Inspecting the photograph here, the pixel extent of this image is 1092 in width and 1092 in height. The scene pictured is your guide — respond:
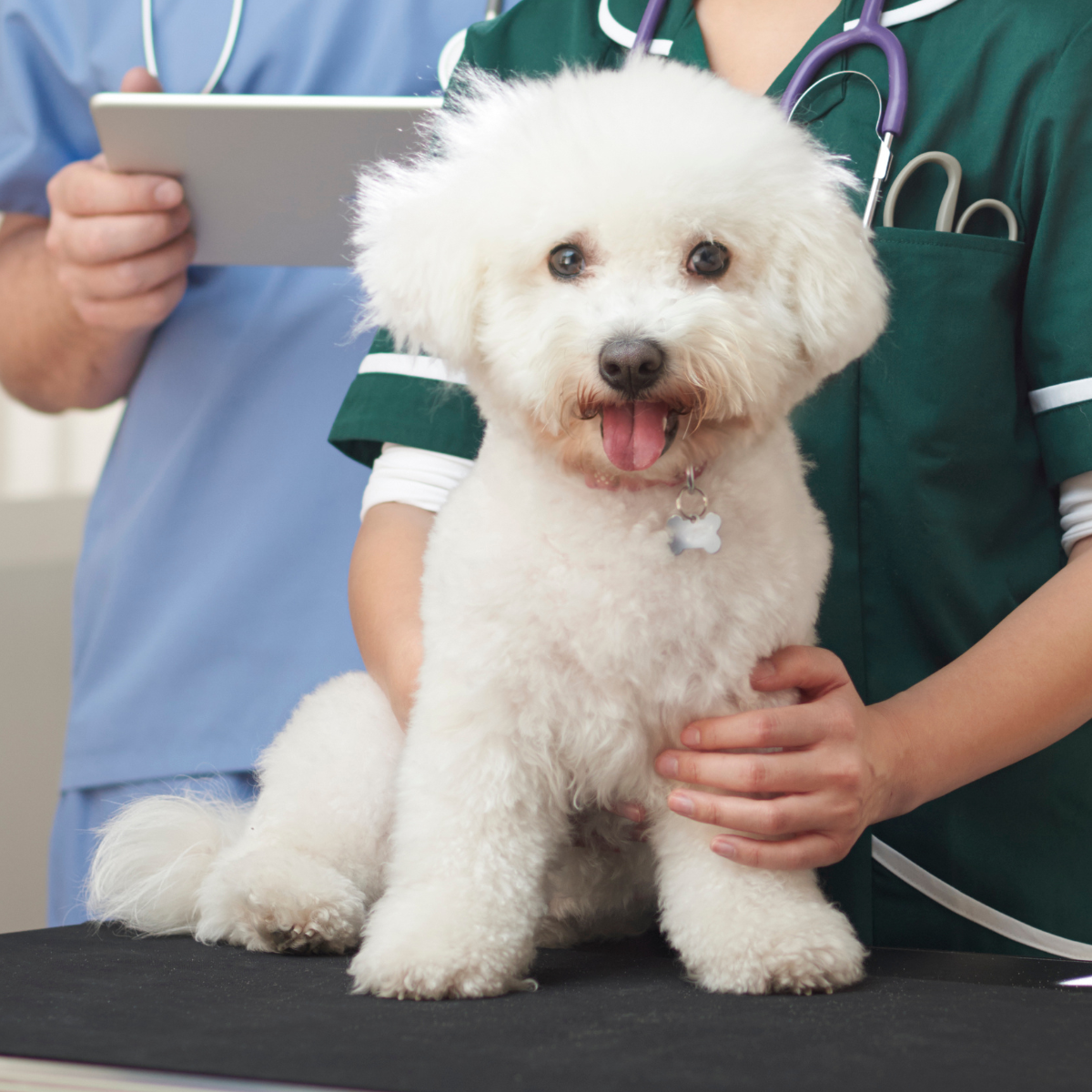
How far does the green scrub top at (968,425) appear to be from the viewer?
38.3 inches

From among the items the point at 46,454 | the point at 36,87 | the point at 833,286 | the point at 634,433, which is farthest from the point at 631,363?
the point at 46,454

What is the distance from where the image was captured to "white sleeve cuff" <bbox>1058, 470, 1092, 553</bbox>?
0.98 m

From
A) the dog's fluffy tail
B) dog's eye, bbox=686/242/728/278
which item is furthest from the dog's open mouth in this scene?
the dog's fluffy tail

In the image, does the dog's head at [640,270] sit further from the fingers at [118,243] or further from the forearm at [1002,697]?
the fingers at [118,243]

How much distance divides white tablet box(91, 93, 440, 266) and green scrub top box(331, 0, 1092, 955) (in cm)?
44

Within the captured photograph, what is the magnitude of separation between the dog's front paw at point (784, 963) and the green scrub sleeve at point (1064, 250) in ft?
1.61

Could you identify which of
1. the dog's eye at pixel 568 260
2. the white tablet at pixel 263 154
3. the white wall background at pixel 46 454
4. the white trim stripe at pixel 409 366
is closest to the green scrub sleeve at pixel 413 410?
the white trim stripe at pixel 409 366

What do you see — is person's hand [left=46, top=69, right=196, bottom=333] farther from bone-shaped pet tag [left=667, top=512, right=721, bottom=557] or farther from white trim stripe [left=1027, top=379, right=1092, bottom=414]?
white trim stripe [left=1027, top=379, right=1092, bottom=414]

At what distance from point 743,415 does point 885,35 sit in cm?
47

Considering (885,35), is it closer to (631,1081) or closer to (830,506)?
(830,506)

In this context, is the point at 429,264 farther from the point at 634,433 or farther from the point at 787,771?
the point at 787,771

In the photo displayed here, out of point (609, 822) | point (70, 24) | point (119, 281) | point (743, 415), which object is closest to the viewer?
point (743, 415)

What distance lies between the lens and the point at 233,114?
1111 mm

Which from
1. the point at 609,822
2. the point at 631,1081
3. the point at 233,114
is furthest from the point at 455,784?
the point at 233,114
